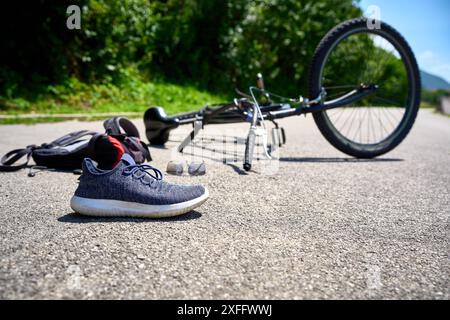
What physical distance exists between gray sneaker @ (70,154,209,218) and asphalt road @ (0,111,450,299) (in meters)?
0.05

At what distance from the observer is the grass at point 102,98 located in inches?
Result: 255

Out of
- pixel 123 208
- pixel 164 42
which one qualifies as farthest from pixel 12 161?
pixel 164 42

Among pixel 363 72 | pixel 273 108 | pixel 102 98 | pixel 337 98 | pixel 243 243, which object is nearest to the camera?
pixel 243 243

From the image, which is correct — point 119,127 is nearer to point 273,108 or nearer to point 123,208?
point 123,208

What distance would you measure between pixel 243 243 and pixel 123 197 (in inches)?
21.7

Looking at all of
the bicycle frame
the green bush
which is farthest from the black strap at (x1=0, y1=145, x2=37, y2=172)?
the green bush

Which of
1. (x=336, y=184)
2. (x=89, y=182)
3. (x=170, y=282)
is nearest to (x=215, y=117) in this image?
(x=336, y=184)

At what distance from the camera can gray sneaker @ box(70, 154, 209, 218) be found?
1711 mm

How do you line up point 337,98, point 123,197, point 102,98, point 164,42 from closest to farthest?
1. point 123,197
2. point 337,98
3. point 102,98
4. point 164,42

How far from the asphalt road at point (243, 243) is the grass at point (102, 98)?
4.09 meters

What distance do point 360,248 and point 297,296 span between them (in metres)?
0.47

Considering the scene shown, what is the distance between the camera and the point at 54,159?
2.76 metres

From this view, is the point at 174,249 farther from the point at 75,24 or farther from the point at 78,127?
the point at 75,24

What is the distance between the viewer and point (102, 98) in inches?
314
